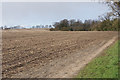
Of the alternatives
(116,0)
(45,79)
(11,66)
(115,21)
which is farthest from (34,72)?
(115,21)

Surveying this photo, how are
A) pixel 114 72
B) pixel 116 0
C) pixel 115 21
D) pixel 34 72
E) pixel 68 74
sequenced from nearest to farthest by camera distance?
Result: pixel 114 72 < pixel 68 74 < pixel 34 72 < pixel 116 0 < pixel 115 21

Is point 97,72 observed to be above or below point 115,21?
below

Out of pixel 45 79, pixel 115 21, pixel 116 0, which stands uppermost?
pixel 116 0

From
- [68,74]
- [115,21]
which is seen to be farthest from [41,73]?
[115,21]

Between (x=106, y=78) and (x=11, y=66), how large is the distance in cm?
541

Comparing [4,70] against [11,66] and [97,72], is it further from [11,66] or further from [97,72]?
[97,72]

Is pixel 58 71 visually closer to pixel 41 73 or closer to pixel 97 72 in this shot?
pixel 41 73

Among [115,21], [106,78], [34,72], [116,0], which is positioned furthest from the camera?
[115,21]

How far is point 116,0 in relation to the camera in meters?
10.9

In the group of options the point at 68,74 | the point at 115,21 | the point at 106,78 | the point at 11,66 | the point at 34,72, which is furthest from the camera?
the point at 115,21

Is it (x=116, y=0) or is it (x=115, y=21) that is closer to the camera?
(x=116, y=0)

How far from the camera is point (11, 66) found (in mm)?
8352

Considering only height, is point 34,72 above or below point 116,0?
below

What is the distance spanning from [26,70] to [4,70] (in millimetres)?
1160
